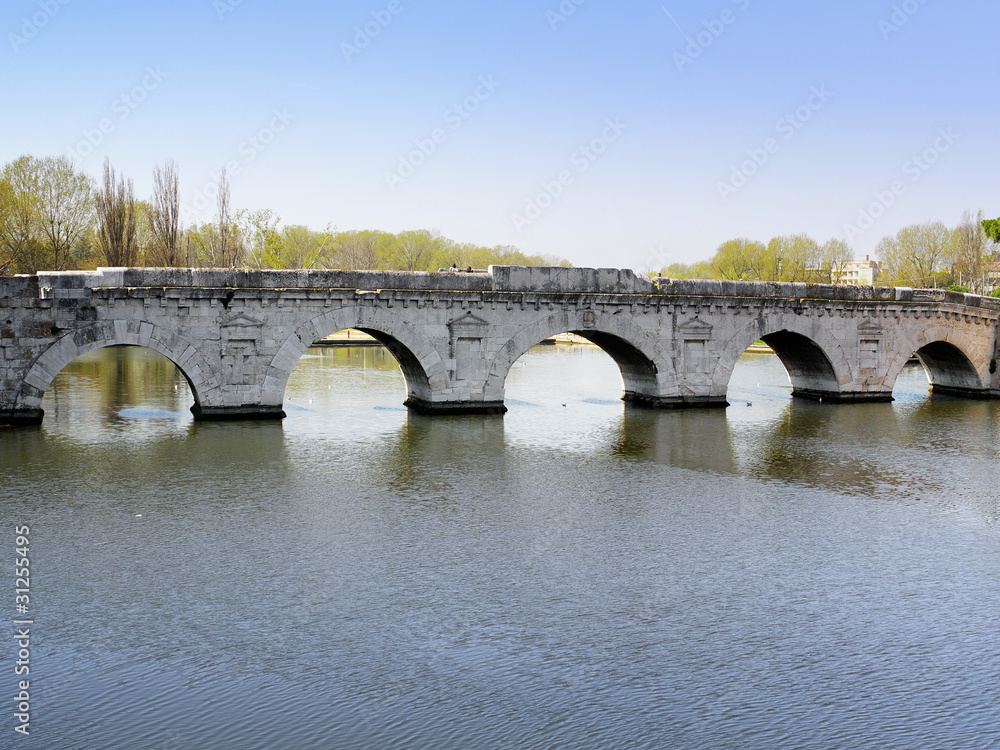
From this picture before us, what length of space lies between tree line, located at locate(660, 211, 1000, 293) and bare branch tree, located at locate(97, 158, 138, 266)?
50.0 meters

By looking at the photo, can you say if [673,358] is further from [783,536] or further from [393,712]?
[393,712]

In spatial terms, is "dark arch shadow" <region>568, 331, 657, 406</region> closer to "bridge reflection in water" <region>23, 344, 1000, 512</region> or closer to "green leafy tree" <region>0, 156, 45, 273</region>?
"bridge reflection in water" <region>23, 344, 1000, 512</region>

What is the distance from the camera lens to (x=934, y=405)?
33.9 metres

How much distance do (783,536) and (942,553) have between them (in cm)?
250

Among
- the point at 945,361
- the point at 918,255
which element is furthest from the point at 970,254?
the point at 945,361

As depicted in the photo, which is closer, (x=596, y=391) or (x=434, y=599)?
(x=434, y=599)

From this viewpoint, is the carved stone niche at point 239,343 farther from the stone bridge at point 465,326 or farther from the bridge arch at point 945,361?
the bridge arch at point 945,361

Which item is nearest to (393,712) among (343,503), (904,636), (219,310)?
(904,636)

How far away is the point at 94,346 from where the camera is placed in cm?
2416

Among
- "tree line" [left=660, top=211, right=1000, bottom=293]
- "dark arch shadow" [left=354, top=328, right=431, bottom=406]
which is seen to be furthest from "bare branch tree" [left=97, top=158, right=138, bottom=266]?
"tree line" [left=660, top=211, right=1000, bottom=293]

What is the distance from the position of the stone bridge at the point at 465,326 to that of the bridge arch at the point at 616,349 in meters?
0.05

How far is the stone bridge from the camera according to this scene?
2411 cm

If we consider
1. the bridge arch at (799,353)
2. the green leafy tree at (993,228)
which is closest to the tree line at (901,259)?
the green leafy tree at (993,228)

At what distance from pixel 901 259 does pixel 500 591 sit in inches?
2962
